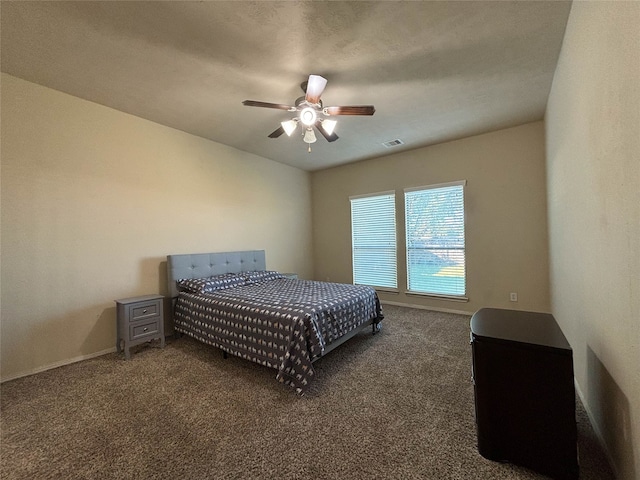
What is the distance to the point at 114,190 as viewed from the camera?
304 cm

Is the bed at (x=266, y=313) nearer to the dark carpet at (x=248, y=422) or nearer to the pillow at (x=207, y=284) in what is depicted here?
the pillow at (x=207, y=284)

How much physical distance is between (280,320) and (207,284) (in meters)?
1.46

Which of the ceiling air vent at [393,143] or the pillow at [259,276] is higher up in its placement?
the ceiling air vent at [393,143]

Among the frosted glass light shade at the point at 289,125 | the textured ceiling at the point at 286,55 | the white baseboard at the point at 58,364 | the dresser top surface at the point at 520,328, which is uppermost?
the textured ceiling at the point at 286,55

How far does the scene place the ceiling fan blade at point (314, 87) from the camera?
218cm

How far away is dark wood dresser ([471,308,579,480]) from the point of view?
1.25 meters

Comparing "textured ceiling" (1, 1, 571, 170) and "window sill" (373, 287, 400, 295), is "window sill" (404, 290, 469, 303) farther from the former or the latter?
"textured ceiling" (1, 1, 571, 170)

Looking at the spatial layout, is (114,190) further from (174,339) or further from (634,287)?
(634,287)

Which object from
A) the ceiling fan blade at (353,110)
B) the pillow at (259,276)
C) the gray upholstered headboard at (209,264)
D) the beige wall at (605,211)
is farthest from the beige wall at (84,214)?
the beige wall at (605,211)

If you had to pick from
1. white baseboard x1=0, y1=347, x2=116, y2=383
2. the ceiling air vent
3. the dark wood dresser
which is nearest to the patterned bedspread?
white baseboard x1=0, y1=347, x2=116, y2=383

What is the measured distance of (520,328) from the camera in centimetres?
150

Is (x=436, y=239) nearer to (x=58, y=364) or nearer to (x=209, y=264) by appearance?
(x=209, y=264)

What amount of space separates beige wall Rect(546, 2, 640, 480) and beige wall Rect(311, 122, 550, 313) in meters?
1.46

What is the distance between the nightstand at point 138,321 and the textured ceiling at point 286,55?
7.38 feet
